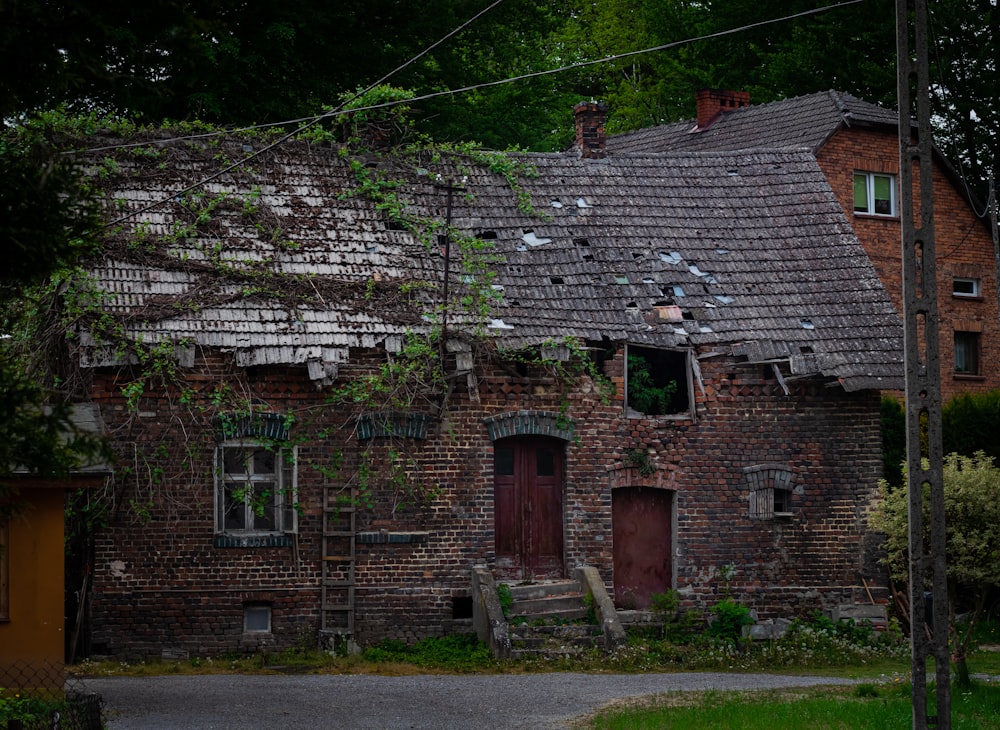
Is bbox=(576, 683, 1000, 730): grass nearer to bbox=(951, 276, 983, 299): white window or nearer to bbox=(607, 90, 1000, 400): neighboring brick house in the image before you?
bbox=(607, 90, 1000, 400): neighboring brick house

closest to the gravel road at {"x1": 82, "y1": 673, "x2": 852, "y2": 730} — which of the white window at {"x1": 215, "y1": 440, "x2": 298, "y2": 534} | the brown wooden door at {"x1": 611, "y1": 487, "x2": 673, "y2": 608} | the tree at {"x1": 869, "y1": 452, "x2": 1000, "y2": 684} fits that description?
the tree at {"x1": 869, "y1": 452, "x2": 1000, "y2": 684}

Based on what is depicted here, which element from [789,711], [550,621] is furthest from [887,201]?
[789,711]

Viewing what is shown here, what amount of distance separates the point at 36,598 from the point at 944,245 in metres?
22.5

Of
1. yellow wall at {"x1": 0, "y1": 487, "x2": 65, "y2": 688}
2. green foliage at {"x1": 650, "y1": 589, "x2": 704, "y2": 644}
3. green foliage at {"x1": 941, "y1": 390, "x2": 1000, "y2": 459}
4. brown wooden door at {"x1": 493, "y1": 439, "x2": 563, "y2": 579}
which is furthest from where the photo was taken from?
green foliage at {"x1": 941, "y1": 390, "x2": 1000, "y2": 459}

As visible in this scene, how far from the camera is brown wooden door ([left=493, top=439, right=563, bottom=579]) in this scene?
2033cm

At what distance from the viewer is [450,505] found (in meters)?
19.6

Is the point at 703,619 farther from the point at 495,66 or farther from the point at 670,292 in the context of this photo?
the point at 495,66

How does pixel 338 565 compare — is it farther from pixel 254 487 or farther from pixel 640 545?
pixel 640 545

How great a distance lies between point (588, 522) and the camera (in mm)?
20156

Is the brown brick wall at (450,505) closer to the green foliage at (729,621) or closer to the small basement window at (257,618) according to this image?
the small basement window at (257,618)

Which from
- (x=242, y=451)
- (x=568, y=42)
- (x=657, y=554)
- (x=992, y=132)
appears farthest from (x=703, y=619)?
(x=568, y=42)

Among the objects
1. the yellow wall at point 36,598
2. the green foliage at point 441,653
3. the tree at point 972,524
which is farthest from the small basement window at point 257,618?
the tree at point 972,524

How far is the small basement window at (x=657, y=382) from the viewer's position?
2058 cm

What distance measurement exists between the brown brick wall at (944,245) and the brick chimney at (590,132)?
653cm
